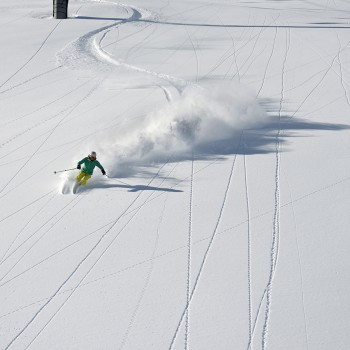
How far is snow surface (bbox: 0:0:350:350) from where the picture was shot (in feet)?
30.5

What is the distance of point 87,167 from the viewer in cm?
1349

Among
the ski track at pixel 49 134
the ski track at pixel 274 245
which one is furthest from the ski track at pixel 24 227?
the ski track at pixel 274 245

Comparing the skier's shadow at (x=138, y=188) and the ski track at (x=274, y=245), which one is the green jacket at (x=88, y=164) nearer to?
the skier's shadow at (x=138, y=188)

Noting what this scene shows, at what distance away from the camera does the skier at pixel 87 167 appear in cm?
1346

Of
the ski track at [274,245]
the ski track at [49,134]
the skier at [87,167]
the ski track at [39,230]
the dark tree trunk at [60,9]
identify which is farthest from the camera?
the dark tree trunk at [60,9]

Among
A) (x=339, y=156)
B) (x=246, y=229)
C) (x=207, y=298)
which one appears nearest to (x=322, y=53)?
(x=339, y=156)

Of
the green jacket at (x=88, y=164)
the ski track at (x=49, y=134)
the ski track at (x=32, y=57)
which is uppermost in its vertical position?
the ski track at (x=32, y=57)

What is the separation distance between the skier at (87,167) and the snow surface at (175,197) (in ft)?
0.94

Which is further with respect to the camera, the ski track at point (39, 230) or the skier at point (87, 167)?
the skier at point (87, 167)

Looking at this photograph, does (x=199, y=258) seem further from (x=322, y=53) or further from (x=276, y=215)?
(x=322, y=53)

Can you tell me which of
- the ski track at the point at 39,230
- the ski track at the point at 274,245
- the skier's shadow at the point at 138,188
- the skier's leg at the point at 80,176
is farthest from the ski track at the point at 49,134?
the ski track at the point at 274,245

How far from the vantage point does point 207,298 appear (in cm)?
977

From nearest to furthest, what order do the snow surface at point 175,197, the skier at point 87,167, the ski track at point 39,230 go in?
1. the snow surface at point 175,197
2. the ski track at point 39,230
3. the skier at point 87,167

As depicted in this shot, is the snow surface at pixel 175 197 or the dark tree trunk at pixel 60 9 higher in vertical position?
the dark tree trunk at pixel 60 9
